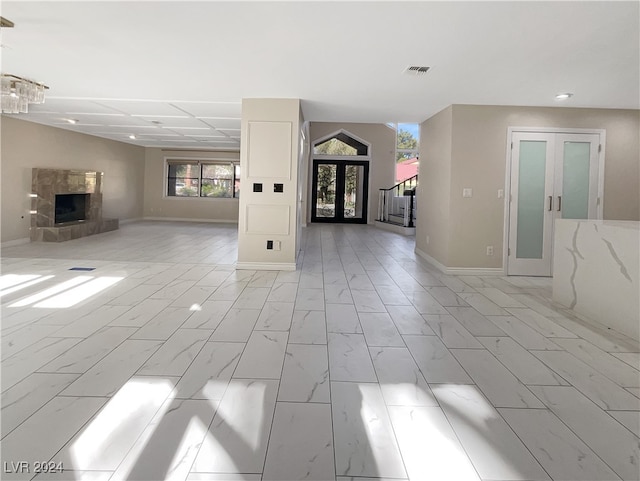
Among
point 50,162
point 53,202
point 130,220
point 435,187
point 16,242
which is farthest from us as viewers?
point 130,220

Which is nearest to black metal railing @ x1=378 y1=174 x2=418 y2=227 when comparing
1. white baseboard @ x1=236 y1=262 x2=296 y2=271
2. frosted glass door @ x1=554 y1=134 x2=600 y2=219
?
frosted glass door @ x1=554 y1=134 x2=600 y2=219

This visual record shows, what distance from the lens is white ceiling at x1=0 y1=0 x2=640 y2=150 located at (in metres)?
2.95

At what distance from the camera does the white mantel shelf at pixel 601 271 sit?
10.9 feet

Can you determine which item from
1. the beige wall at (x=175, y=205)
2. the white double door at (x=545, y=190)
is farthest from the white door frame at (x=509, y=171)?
the beige wall at (x=175, y=205)

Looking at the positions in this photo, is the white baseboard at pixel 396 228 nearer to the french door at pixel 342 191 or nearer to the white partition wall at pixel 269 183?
the french door at pixel 342 191

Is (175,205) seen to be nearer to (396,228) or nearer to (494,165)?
(396,228)

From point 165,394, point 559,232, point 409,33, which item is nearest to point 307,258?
point 559,232

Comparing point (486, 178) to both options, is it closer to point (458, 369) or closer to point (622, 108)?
point (622, 108)

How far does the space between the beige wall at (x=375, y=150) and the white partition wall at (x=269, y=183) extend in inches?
340

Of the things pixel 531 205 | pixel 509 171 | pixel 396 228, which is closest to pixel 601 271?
pixel 531 205

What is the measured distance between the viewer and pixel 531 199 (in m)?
5.83

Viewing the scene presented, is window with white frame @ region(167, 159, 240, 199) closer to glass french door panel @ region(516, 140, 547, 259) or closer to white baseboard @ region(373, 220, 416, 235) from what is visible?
white baseboard @ region(373, 220, 416, 235)

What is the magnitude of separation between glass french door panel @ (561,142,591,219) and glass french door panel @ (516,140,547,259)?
31cm

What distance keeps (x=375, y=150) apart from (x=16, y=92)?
11743 mm
